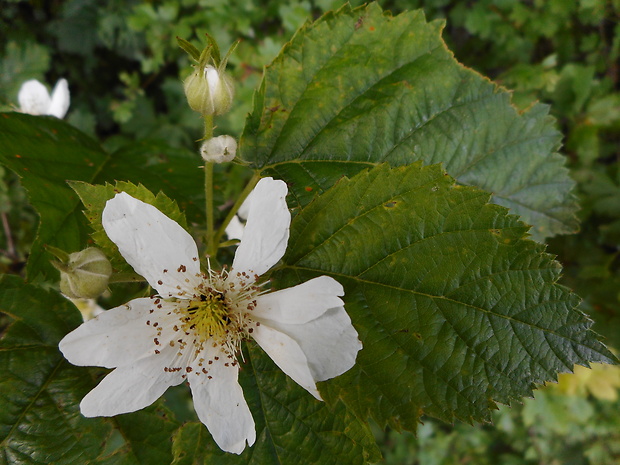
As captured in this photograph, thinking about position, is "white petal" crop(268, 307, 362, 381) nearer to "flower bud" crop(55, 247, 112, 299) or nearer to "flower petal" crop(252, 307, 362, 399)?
"flower petal" crop(252, 307, 362, 399)

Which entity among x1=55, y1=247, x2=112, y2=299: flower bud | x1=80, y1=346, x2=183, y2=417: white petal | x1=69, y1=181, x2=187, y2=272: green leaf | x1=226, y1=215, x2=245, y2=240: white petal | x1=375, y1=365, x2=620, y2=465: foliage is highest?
x1=69, y1=181, x2=187, y2=272: green leaf

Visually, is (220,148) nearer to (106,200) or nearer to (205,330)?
(106,200)

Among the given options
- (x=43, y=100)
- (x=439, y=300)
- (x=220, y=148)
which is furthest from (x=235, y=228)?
(x=43, y=100)

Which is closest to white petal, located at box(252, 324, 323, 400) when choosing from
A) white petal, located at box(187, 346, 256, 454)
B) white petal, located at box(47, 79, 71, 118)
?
white petal, located at box(187, 346, 256, 454)

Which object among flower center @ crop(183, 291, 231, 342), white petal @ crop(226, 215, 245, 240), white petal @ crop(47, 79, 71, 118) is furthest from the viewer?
white petal @ crop(47, 79, 71, 118)

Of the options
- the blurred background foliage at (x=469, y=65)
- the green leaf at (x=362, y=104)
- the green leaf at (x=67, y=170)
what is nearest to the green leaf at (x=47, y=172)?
the green leaf at (x=67, y=170)

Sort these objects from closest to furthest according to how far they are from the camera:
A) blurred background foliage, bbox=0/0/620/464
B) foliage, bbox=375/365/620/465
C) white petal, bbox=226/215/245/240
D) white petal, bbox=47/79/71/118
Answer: white petal, bbox=226/215/245/240
white petal, bbox=47/79/71/118
blurred background foliage, bbox=0/0/620/464
foliage, bbox=375/365/620/465

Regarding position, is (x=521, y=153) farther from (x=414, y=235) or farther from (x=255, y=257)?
(x=255, y=257)
